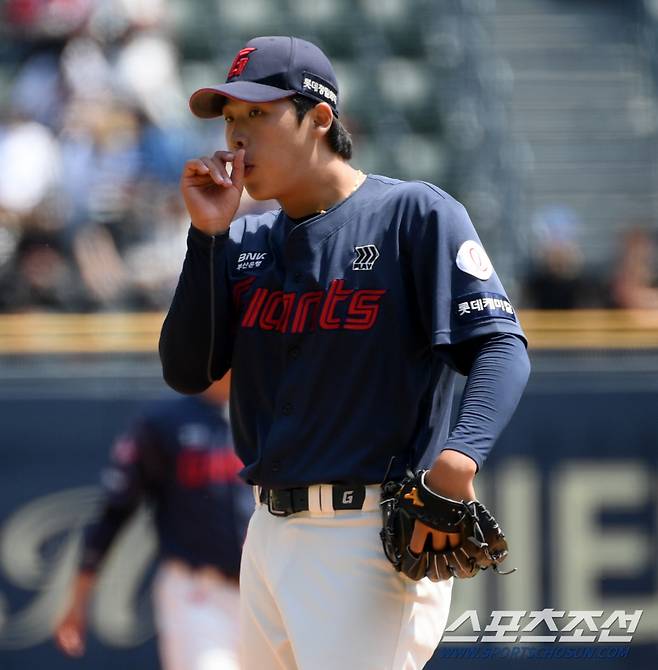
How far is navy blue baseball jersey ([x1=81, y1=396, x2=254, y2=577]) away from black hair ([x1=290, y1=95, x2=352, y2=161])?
1979mm

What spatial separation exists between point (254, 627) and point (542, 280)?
14.6 ft

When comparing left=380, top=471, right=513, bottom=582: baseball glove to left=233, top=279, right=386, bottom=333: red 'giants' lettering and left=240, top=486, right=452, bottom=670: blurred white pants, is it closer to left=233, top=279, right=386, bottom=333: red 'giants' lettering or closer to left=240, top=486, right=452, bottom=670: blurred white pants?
left=240, top=486, right=452, bottom=670: blurred white pants

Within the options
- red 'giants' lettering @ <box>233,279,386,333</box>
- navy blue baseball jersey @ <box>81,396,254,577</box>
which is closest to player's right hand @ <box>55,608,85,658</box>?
navy blue baseball jersey @ <box>81,396,254,577</box>

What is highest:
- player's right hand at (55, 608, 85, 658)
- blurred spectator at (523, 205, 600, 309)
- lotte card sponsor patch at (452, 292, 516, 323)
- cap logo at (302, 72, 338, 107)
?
cap logo at (302, 72, 338, 107)

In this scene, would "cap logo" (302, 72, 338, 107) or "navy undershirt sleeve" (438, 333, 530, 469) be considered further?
"cap logo" (302, 72, 338, 107)

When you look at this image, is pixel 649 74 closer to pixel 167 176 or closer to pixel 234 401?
pixel 167 176

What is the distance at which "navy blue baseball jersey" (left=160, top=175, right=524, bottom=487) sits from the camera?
2.72 metres

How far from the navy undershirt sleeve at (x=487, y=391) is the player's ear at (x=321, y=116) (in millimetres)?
568

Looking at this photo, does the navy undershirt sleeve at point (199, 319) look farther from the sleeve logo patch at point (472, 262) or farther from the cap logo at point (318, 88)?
the sleeve logo patch at point (472, 262)

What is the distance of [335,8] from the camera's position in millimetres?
9367

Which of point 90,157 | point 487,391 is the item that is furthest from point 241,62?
point 90,157

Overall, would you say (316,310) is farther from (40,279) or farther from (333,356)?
(40,279)

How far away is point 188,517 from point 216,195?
216 cm

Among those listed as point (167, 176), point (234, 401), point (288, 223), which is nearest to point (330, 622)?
point (234, 401)
